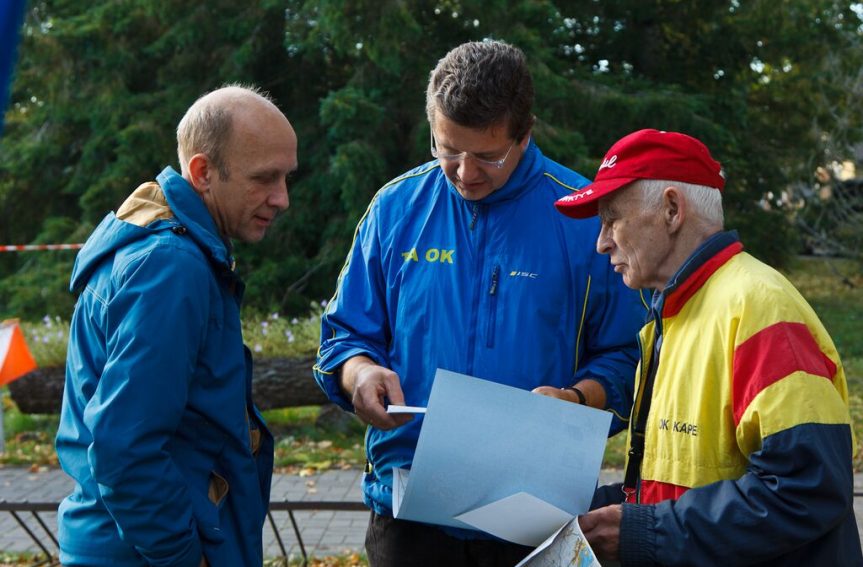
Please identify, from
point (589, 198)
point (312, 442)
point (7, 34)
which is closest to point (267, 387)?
point (312, 442)

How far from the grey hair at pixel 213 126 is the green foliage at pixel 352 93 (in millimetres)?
8865

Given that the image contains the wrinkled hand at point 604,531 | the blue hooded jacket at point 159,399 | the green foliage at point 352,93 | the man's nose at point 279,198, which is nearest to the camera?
the wrinkled hand at point 604,531

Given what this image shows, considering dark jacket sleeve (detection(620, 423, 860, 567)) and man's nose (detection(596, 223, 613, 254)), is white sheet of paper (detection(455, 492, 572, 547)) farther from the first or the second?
man's nose (detection(596, 223, 613, 254))

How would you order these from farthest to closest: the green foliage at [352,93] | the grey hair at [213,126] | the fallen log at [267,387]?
the green foliage at [352,93]
the fallen log at [267,387]
the grey hair at [213,126]

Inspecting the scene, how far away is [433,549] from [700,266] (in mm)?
1114

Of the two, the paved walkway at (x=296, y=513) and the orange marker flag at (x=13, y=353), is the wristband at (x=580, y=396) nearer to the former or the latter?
the paved walkway at (x=296, y=513)

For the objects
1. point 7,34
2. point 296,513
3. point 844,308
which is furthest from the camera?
point 844,308

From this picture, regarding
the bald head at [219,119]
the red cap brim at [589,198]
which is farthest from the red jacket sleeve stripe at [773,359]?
the bald head at [219,119]

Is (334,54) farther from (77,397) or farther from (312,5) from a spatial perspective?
(77,397)

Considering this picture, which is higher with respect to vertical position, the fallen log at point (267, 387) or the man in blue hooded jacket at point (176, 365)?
the man in blue hooded jacket at point (176, 365)

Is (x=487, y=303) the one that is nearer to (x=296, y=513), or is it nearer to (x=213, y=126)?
(x=213, y=126)

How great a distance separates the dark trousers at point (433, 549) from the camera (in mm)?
2723

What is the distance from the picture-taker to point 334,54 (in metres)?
13.6

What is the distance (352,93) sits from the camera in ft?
38.2
